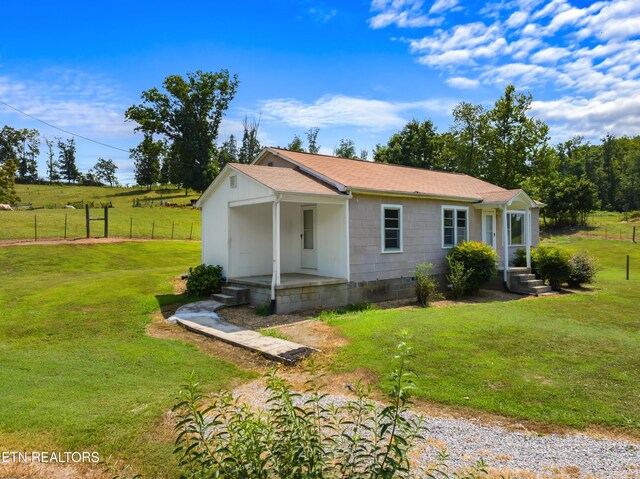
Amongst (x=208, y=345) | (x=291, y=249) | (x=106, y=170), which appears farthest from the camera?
(x=106, y=170)

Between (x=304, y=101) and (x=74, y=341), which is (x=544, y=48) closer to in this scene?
(x=74, y=341)

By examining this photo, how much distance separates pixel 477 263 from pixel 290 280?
638 cm

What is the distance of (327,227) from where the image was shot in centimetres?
1238

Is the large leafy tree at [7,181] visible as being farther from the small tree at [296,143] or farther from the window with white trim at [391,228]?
the window with white trim at [391,228]

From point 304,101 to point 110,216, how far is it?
20252 mm

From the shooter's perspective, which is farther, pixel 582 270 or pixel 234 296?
pixel 582 270

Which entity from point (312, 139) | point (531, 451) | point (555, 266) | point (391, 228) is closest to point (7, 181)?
point (312, 139)

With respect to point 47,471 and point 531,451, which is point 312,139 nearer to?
point 531,451

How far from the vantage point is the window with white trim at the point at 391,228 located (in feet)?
42.1

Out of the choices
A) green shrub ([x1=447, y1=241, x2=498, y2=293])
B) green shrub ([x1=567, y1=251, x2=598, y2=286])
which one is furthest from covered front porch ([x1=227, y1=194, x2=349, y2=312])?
green shrub ([x1=567, y1=251, x2=598, y2=286])

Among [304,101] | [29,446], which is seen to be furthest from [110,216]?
[29,446]

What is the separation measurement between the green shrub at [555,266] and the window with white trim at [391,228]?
224 inches

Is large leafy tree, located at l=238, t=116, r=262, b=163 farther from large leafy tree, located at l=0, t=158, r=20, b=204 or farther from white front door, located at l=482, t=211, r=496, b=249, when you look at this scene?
white front door, located at l=482, t=211, r=496, b=249

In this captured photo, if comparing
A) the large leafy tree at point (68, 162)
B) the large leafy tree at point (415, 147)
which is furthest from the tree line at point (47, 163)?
the large leafy tree at point (415, 147)
